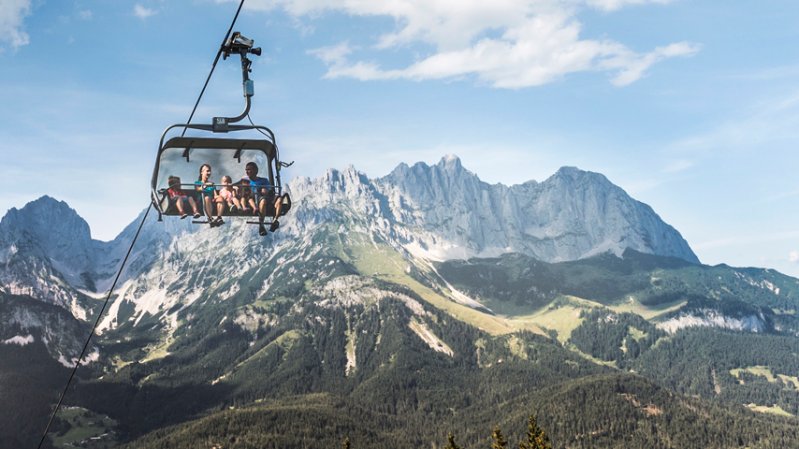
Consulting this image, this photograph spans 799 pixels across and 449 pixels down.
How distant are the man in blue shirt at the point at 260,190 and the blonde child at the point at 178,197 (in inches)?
82.5

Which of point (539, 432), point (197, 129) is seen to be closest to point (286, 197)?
point (197, 129)

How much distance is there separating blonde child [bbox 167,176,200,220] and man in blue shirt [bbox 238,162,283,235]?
2.09 meters

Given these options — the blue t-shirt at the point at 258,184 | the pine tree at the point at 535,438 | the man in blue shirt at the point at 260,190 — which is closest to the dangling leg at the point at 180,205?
the man in blue shirt at the point at 260,190

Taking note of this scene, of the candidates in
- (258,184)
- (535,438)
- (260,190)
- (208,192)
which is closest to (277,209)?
(260,190)

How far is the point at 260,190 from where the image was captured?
2884cm

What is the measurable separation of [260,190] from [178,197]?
3295mm

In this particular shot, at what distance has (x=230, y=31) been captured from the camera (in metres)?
22.9

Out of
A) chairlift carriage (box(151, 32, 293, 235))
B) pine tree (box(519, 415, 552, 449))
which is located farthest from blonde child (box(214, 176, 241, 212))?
pine tree (box(519, 415, 552, 449))

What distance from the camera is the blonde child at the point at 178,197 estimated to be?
28.2 m

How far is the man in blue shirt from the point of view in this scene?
28625 mm

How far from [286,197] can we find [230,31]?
8176 mm

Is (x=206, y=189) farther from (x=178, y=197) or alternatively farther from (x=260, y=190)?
(x=260, y=190)

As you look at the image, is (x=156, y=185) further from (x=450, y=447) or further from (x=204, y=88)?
(x=450, y=447)

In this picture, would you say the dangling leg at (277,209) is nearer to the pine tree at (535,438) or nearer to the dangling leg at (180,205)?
the dangling leg at (180,205)
